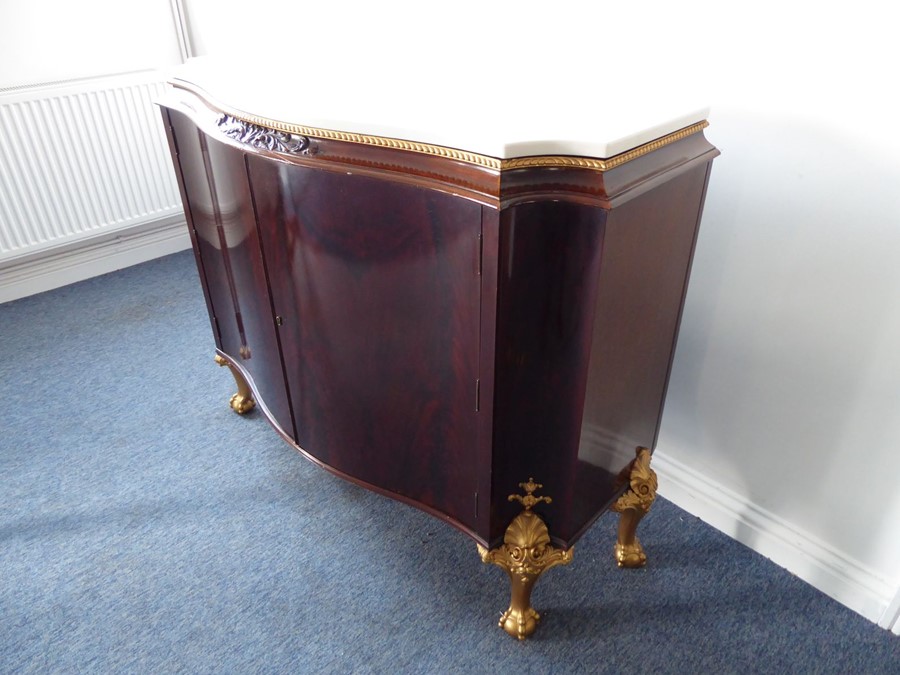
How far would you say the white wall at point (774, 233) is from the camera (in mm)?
960

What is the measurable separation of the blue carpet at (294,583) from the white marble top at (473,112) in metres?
0.88

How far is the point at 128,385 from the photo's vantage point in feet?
6.23

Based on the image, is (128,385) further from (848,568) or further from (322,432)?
(848,568)

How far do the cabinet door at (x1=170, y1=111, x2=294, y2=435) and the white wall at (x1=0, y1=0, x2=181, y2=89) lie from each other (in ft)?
3.90

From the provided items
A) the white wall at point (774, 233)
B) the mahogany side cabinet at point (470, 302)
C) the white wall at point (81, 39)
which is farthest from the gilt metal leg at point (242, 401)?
the white wall at point (81, 39)

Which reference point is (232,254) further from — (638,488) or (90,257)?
(90,257)

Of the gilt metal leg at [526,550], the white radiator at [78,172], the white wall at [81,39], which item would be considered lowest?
the gilt metal leg at [526,550]

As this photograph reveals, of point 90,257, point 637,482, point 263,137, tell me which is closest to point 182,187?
point 263,137

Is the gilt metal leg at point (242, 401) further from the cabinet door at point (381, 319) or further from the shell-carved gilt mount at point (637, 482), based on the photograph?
the shell-carved gilt mount at point (637, 482)

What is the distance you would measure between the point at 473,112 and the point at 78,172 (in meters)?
1.93

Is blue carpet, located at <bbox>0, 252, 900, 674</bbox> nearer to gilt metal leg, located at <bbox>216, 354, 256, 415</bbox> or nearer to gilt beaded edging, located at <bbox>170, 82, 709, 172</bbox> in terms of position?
gilt metal leg, located at <bbox>216, 354, 256, 415</bbox>

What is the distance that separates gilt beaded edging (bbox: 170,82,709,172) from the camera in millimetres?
738

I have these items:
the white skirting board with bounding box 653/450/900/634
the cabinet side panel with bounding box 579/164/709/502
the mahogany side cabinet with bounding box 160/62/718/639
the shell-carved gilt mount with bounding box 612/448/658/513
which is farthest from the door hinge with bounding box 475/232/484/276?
the white skirting board with bounding box 653/450/900/634

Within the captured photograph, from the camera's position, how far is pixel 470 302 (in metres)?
0.85
